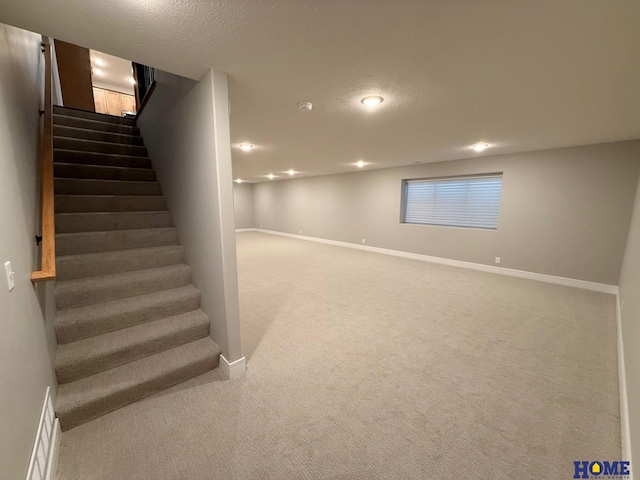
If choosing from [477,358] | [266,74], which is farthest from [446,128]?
[477,358]

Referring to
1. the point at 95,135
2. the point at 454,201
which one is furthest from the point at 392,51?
the point at 454,201

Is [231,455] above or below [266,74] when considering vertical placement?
below

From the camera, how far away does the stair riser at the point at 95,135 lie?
3.24 m

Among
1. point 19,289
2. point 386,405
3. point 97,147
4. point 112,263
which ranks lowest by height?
point 386,405

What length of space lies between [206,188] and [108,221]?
1385mm

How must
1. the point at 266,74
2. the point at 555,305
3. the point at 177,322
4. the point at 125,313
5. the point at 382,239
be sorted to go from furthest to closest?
the point at 382,239
the point at 555,305
the point at 177,322
the point at 125,313
the point at 266,74

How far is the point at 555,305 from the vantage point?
3334mm

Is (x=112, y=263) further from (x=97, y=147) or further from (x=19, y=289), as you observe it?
(x=97, y=147)

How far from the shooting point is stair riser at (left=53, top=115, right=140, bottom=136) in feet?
11.0

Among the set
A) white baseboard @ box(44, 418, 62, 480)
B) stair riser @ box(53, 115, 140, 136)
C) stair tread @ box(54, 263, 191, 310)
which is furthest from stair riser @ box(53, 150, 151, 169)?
white baseboard @ box(44, 418, 62, 480)

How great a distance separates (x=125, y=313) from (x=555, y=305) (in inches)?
190

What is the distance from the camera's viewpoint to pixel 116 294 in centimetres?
216

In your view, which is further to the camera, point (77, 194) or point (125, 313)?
point (77, 194)

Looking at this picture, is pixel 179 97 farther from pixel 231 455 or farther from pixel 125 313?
pixel 231 455
